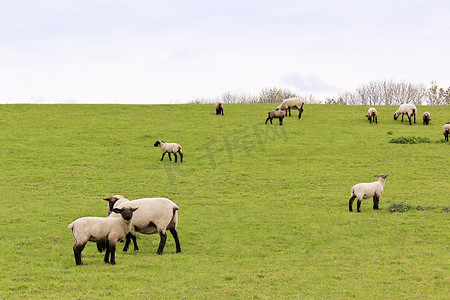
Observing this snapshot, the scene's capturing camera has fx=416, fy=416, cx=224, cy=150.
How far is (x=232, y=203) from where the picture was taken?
2166cm

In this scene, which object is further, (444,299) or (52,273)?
(52,273)

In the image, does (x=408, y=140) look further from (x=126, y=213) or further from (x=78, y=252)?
(x=78, y=252)

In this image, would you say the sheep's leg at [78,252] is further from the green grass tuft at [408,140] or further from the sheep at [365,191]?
the green grass tuft at [408,140]

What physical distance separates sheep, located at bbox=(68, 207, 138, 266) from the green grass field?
0.55 metres

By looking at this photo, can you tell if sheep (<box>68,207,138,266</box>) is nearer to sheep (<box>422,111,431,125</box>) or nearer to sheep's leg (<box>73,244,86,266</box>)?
sheep's leg (<box>73,244,86,266</box>)

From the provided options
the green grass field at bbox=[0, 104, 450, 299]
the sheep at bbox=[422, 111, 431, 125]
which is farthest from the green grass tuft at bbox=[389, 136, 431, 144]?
the sheep at bbox=[422, 111, 431, 125]

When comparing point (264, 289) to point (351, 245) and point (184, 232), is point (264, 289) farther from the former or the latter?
point (184, 232)

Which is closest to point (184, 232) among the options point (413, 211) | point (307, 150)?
point (413, 211)

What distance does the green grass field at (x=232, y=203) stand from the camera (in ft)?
35.6

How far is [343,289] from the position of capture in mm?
10289

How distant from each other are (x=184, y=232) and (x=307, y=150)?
66.0 ft

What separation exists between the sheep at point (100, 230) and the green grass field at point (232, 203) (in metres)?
0.55

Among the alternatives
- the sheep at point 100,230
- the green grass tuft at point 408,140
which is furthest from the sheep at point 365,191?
the green grass tuft at point 408,140

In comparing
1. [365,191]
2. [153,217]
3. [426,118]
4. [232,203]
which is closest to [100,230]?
[153,217]
